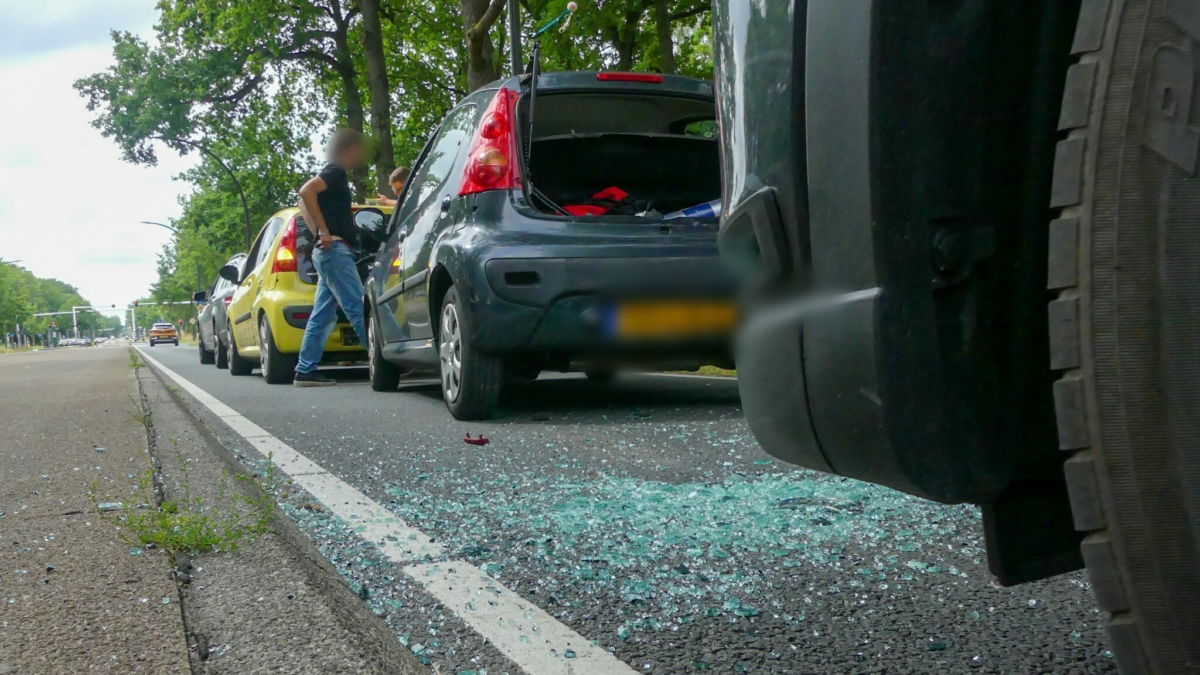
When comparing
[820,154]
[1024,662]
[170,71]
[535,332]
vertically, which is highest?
[170,71]

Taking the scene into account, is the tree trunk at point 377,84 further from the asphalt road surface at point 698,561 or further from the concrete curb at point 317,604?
the concrete curb at point 317,604

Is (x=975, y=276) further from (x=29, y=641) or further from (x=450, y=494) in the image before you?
(x=450, y=494)

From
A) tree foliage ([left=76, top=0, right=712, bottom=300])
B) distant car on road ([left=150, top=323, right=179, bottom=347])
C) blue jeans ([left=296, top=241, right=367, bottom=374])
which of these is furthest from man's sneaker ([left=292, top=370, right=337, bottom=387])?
distant car on road ([left=150, top=323, right=179, bottom=347])

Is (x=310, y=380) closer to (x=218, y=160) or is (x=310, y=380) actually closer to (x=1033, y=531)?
(x=1033, y=531)

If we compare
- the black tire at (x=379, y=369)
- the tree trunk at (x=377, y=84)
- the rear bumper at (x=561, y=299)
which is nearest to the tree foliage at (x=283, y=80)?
the tree trunk at (x=377, y=84)

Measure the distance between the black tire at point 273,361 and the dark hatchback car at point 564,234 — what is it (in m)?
3.55

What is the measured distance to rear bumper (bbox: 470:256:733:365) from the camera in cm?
512

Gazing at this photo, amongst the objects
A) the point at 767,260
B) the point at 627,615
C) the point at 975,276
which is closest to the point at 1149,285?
the point at 975,276

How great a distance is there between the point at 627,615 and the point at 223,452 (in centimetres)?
289

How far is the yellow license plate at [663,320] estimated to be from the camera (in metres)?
4.57

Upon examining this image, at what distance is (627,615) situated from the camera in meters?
2.24

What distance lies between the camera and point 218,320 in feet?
45.5

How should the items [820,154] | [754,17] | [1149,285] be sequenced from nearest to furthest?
1. [1149,285]
2. [820,154]
3. [754,17]

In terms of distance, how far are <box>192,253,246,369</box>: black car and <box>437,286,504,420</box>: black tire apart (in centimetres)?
699
